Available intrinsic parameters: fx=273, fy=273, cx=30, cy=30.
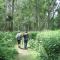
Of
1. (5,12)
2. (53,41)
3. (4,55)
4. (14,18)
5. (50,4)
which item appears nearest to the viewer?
(4,55)

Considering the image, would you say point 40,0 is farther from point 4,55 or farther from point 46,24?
point 4,55

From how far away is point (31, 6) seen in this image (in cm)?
5469

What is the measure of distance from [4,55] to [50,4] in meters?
45.2

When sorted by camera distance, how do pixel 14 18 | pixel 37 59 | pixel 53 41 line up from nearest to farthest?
pixel 53 41, pixel 37 59, pixel 14 18

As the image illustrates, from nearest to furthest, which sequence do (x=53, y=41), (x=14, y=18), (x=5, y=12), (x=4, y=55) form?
(x=4, y=55) < (x=53, y=41) < (x=5, y=12) < (x=14, y=18)

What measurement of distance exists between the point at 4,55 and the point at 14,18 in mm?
39801

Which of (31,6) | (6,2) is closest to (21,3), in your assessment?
(31,6)

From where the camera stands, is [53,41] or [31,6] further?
[31,6]

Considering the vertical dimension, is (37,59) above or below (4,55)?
below

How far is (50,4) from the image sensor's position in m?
56.3

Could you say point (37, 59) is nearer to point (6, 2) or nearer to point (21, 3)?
point (6, 2)

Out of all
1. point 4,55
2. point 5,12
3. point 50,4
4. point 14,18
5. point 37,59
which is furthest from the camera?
point 50,4

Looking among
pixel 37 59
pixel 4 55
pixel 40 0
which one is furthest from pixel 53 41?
pixel 40 0

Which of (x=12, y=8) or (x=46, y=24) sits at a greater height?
(x=12, y=8)
